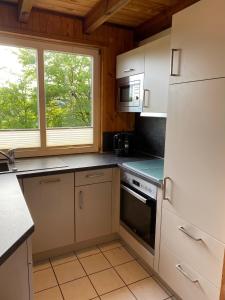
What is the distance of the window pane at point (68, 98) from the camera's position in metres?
2.49

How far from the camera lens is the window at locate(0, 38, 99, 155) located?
231cm

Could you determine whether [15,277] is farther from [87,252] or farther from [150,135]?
[150,135]

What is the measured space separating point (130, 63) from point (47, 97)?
3.12 feet

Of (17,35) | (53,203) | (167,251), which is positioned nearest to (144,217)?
(167,251)

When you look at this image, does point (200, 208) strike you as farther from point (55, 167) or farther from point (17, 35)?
point (17, 35)

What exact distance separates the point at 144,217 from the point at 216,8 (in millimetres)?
1574

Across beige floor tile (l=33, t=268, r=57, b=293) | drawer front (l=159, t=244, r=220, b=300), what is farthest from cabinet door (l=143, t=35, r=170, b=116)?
beige floor tile (l=33, t=268, r=57, b=293)

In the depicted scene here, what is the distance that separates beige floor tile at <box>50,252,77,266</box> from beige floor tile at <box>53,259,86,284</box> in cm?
5

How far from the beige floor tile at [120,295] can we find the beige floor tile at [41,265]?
629 millimetres

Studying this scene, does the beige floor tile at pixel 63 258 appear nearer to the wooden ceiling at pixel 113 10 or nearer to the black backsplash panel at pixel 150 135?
the black backsplash panel at pixel 150 135

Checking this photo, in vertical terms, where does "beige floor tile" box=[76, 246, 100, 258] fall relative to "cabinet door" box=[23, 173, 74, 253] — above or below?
below

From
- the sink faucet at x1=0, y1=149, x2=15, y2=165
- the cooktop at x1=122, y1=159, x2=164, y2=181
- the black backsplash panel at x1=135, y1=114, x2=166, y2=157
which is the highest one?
the black backsplash panel at x1=135, y1=114, x2=166, y2=157

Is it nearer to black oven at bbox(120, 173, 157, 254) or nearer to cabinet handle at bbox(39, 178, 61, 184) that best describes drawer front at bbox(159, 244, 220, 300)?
black oven at bbox(120, 173, 157, 254)

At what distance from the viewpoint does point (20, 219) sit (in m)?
1.11
